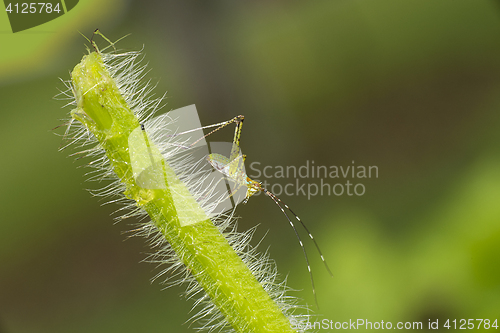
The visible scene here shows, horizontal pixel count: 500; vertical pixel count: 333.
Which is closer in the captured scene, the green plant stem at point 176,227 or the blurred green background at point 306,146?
the green plant stem at point 176,227

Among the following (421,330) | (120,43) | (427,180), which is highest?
(120,43)

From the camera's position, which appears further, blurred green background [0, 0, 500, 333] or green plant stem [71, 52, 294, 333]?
blurred green background [0, 0, 500, 333]

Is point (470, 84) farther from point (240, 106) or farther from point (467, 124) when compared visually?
point (240, 106)

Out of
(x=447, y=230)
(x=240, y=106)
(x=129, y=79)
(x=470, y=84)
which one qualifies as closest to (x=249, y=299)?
(x=129, y=79)
